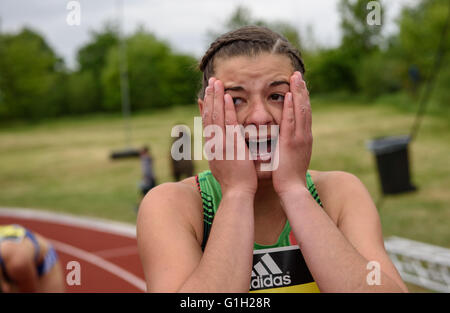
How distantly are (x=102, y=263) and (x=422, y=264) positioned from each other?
533cm

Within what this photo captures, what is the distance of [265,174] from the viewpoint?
1.61 meters

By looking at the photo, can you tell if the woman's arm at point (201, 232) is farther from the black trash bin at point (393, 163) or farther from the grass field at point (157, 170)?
the black trash bin at point (393, 163)

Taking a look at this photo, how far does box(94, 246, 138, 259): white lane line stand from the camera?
8086 millimetres

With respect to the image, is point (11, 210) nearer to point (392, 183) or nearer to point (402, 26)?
point (392, 183)

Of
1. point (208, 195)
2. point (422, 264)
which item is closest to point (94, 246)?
point (422, 264)

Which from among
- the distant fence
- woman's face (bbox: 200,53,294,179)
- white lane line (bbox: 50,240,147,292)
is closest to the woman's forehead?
woman's face (bbox: 200,53,294,179)

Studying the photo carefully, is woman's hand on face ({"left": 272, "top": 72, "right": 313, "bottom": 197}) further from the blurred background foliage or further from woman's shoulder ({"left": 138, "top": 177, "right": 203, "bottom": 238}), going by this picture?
the blurred background foliage

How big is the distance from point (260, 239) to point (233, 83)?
0.63 meters

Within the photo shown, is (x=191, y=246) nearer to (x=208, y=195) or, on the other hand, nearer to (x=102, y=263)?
(x=208, y=195)

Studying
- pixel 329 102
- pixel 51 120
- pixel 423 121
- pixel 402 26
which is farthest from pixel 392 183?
pixel 51 120

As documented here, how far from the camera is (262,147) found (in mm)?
1595

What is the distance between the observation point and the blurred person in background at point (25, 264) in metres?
3.04

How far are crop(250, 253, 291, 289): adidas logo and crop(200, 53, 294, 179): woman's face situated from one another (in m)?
0.33

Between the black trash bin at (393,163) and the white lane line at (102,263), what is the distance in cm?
655
